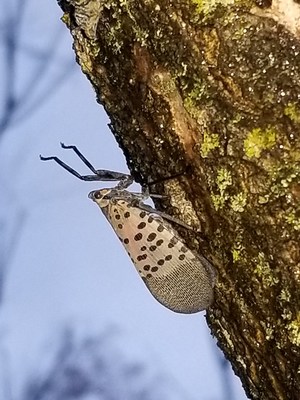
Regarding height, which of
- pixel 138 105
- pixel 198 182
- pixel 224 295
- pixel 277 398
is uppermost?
pixel 138 105

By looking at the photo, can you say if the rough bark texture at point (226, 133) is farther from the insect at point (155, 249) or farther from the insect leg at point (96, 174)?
the insect leg at point (96, 174)

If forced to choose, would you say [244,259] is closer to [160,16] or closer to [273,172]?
[273,172]

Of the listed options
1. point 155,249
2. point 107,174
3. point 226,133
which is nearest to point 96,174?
point 107,174

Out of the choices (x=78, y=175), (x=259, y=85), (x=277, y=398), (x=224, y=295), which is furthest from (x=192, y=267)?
(x=78, y=175)

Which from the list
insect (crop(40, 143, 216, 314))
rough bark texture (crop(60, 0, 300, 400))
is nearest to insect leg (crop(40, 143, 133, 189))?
insect (crop(40, 143, 216, 314))

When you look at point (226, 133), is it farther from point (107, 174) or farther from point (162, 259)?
point (107, 174)

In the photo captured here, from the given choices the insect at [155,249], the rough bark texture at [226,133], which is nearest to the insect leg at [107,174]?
the insect at [155,249]
